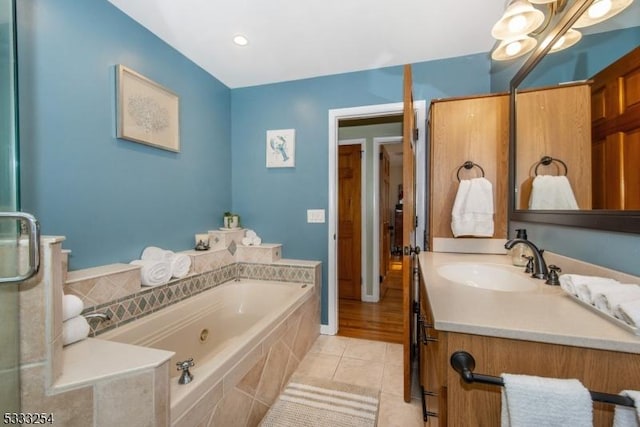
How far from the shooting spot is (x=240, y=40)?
1915 mm

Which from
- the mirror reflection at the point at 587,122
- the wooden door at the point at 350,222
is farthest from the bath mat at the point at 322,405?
the wooden door at the point at 350,222

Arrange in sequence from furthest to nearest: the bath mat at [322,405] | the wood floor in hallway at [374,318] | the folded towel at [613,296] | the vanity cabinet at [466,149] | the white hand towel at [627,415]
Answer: the wood floor in hallway at [374,318], the vanity cabinet at [466,149], the bath mat at [322,405], the folded towel at [613,296], the white hand towel at [627,415]

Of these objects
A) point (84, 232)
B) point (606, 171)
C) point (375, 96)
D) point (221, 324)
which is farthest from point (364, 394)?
point (375, 96)

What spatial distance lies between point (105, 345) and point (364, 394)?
1.43 metres

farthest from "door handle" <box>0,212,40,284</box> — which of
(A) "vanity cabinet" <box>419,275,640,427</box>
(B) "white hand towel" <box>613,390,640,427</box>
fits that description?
(B) "white hand towel" <box>613,390,640,427</box>

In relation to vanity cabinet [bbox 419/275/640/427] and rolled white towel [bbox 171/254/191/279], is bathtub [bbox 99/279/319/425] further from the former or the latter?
vanity cabinet [bbox 419/275/640/427]

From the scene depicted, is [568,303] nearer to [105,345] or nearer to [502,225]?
[502,225]

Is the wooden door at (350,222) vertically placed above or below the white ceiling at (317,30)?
below

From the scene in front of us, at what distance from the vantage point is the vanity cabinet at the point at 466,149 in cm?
171

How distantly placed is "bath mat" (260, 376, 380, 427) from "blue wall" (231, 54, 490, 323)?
2.72 feet

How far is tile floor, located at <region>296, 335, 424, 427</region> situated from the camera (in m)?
1.48

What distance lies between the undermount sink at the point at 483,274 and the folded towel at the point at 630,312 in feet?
2.00

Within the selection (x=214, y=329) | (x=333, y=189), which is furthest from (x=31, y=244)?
(x=333, y=189)

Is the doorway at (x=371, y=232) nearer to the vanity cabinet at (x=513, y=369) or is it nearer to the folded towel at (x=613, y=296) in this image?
the folded towel at (x=613, y=296)
